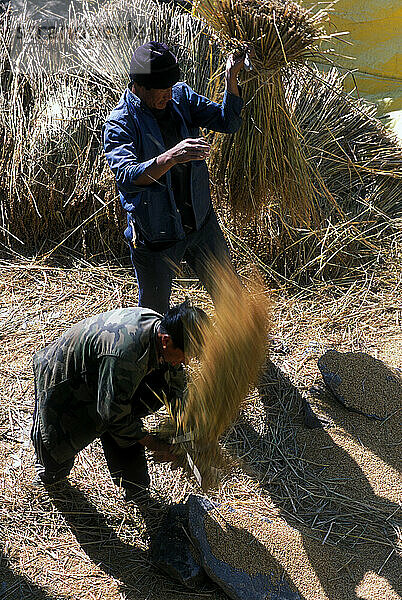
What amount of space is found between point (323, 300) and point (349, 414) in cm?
96

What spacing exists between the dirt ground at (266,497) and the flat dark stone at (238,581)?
0.17 ft

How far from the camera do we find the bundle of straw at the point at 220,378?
2.15m

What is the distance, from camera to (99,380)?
2.25 m

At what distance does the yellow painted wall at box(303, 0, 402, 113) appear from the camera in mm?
4953

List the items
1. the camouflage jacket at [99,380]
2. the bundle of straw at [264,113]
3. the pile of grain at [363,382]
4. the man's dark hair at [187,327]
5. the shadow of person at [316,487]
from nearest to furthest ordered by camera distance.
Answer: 1. the man's dark hair at [187,327]
2. the camouflage jacket at [99,380]
3. the shadow of person at [316,487]
4. the bundle of straw at [264,113]
5. the pile of grain at [363,382]

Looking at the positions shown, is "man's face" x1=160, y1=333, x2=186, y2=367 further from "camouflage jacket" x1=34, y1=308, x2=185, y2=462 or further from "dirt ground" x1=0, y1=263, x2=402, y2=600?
"dirt ground" x1=0, y1=263, x2=402, y2=600

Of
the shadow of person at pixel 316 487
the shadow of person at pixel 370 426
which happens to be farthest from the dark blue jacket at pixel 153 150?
the shadow of person at pixel 370 426

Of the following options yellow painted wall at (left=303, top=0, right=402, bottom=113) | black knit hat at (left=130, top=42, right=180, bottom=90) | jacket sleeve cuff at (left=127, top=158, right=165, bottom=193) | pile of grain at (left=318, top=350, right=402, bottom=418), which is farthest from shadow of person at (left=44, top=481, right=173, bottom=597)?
yellow painted wall at (left=303, top=0, right=402, bottom=113)

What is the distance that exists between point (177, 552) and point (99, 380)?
2.30 feet

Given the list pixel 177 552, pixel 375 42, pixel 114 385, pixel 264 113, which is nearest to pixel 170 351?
pixel 114 385

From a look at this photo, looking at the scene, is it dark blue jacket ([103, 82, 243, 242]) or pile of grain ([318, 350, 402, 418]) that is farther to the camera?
pile of grain ([318, 350, 402, 418])

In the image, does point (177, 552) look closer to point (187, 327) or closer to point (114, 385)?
point (114, 385)

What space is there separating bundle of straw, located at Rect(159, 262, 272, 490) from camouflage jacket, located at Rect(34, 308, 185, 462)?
146 millimetres

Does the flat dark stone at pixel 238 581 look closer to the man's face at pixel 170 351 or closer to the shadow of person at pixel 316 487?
the shadow of person at pixel 316 487
